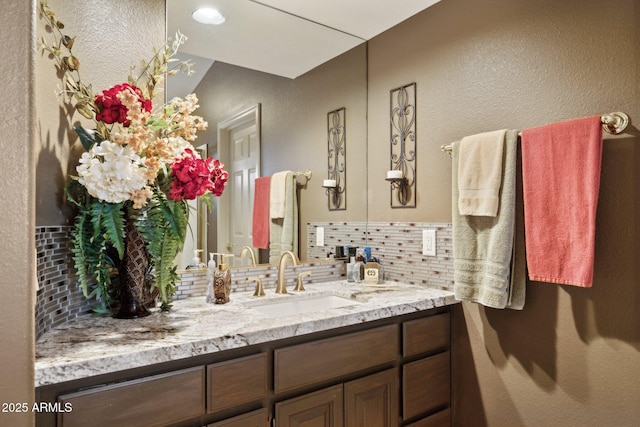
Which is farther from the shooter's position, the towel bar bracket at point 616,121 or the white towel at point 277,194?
the white towel at point 277,194

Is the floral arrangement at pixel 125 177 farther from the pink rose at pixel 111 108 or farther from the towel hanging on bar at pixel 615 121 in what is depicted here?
the towel hanging on bar at pixel 615 121

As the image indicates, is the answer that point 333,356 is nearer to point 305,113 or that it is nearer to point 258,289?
point 258,289

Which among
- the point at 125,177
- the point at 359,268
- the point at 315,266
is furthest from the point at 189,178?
the point at 359,268

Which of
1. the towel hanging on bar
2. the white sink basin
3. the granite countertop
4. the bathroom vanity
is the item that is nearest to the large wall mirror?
the white sink basin

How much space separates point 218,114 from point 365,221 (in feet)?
3.42

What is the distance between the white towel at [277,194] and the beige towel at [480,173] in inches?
34.0

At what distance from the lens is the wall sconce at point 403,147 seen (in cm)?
201

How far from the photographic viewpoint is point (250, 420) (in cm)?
117

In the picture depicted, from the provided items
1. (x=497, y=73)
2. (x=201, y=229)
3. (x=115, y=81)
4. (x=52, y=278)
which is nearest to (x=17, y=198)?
(x=52, y=278)

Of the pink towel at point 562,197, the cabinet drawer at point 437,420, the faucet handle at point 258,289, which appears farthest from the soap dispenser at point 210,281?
the pink towel at point 562,197

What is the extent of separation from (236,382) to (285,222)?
3.16ft

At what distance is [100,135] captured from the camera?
122 cm

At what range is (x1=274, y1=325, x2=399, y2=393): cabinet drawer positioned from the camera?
125 cm

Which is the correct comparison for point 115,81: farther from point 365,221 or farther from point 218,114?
point 365,221
